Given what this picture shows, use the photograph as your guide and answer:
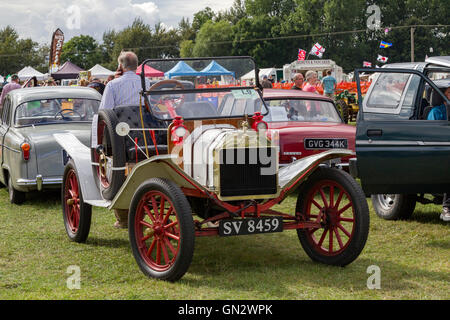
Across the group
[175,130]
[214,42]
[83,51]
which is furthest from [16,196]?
[83,51]

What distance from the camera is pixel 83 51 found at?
115 metres

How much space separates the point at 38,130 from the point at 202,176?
468 cm

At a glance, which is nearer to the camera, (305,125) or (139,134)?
(139,134)

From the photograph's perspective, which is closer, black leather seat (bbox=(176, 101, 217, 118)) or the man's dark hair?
black leather seat (bbox=(176, 101, 217, 118))

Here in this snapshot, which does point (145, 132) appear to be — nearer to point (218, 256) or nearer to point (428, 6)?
point (218, 256)

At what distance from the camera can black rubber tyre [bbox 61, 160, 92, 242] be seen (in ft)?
21.8

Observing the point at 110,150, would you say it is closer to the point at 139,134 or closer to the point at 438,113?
the point at 139,134

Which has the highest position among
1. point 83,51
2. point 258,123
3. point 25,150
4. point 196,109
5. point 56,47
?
point 83,51

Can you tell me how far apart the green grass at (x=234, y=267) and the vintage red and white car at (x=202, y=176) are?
0.24m

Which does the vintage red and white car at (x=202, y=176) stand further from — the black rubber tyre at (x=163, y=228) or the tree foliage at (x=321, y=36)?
the tree foliage at (x=321, y=36)

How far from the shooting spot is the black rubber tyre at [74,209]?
6.66 meters

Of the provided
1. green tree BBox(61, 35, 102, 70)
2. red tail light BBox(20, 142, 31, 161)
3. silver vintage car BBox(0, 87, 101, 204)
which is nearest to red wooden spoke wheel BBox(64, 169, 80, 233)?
silver vintage car BBox(0, 87, 101, 204)

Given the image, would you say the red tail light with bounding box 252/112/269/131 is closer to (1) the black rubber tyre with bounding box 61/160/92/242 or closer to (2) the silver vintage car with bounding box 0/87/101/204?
(1) the black rubber tyre with bounding box 61/160/92/242
